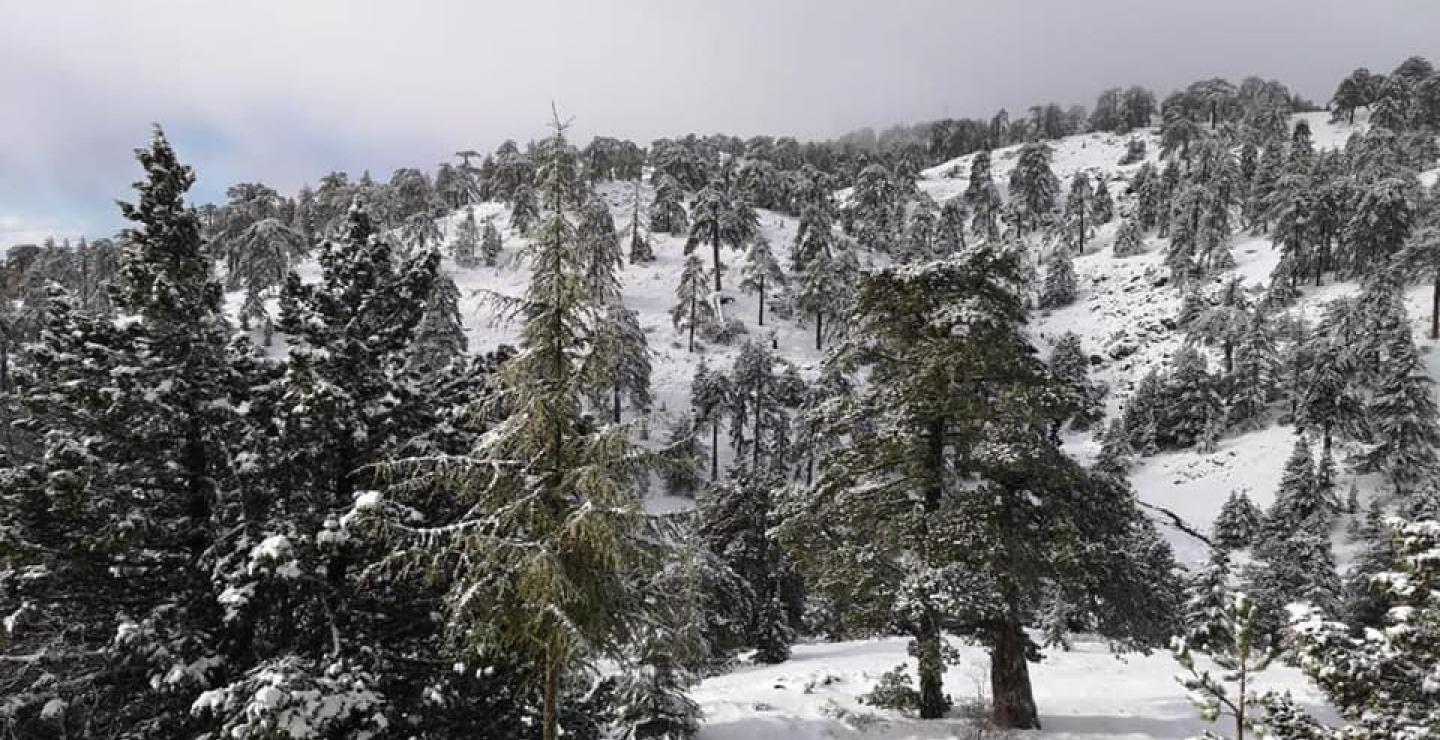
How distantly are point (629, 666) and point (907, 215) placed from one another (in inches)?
4416

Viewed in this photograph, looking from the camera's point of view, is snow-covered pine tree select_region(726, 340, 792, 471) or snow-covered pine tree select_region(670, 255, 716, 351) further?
snow-covered pine tree select_region(670, 255, 716, 351)

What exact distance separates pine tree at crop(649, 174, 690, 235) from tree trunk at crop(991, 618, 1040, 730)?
88122mm

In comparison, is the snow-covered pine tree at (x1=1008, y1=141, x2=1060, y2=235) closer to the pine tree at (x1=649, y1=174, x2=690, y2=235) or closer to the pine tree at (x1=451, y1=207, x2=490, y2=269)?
the pine tree at (x1=649, y1=174, x2=690, y2=235)

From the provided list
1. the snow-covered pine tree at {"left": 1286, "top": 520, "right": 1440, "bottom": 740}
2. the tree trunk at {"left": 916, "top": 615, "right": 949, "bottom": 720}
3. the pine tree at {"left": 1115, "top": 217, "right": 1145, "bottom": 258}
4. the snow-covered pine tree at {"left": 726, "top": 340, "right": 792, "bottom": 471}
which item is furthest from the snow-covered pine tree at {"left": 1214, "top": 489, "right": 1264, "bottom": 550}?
the pine tree at {"left": 1115, "top": 217, "right": 1145, "bottom": 258}

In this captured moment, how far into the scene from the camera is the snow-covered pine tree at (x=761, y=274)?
7931cm

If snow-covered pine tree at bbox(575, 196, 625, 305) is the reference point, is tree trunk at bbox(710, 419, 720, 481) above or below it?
below

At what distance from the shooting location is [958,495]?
1481 centimetres

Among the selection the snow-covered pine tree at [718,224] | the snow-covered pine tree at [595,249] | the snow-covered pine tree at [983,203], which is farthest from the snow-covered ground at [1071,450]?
the snow-covered pine tree at [983,203]

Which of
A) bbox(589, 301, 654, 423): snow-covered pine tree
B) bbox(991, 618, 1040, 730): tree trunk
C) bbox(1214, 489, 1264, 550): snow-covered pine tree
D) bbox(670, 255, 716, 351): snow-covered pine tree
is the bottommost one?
bbox(1214, 489, 1264, 550): snow-covered pine tree

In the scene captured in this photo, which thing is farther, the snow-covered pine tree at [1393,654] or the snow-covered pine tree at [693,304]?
the snow-covered pine tree at [693,304]

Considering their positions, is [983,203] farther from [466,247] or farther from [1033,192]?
[466,247]

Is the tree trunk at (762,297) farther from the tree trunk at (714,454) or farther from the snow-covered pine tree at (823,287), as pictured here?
the tree trunk at (714,454)

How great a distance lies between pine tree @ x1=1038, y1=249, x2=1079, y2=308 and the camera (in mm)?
88250

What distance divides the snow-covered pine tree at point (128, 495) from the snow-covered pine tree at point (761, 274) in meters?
65.9
